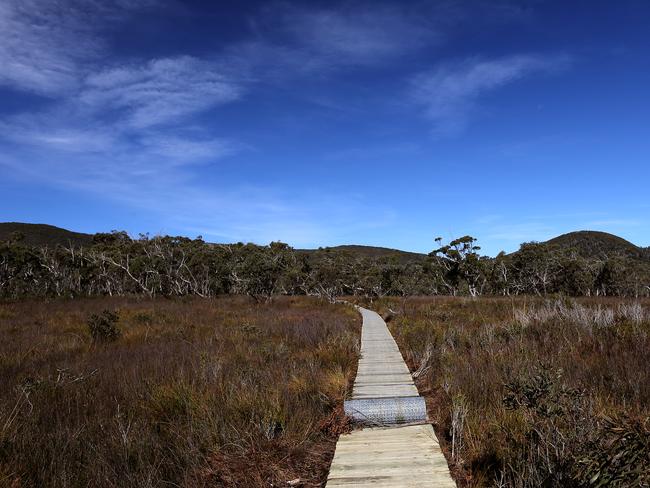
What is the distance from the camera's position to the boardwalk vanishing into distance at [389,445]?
11.8ft

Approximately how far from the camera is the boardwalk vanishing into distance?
11.8 feet

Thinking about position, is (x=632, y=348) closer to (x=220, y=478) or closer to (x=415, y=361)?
(x=415, y=361)

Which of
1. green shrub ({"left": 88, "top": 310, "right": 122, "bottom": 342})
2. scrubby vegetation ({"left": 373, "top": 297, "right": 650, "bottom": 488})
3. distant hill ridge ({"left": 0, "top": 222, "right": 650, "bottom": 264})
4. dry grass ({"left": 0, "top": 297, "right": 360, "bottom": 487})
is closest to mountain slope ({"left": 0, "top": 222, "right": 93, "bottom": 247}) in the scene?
distant hill ridge ({"left": 0, "top": 222, "right": 650, "bottom": 264})

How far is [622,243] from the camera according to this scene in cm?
16150

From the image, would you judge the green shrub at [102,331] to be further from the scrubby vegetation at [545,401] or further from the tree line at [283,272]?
the tree line at [283,272]

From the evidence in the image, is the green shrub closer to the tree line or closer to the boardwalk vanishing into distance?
the boardwalk vanishing into distance

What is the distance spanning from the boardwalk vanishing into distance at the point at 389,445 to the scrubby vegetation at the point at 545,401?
0.25 metres

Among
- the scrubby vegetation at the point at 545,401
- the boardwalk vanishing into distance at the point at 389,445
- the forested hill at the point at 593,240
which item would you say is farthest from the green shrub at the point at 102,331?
the forested hill at the point at 593,240

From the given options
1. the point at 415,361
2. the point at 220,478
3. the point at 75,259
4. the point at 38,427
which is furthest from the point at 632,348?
the point at 75,259

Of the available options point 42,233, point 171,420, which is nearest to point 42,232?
point 42,233

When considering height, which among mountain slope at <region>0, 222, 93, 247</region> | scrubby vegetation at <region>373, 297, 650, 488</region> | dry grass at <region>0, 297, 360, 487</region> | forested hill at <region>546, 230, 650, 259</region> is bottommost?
dry grass at <region>0, 297, 360, 487</region>

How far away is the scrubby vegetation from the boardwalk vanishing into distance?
0.25 metres

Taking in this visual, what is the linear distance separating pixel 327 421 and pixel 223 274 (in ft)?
157

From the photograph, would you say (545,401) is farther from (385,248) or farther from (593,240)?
(593,240)
